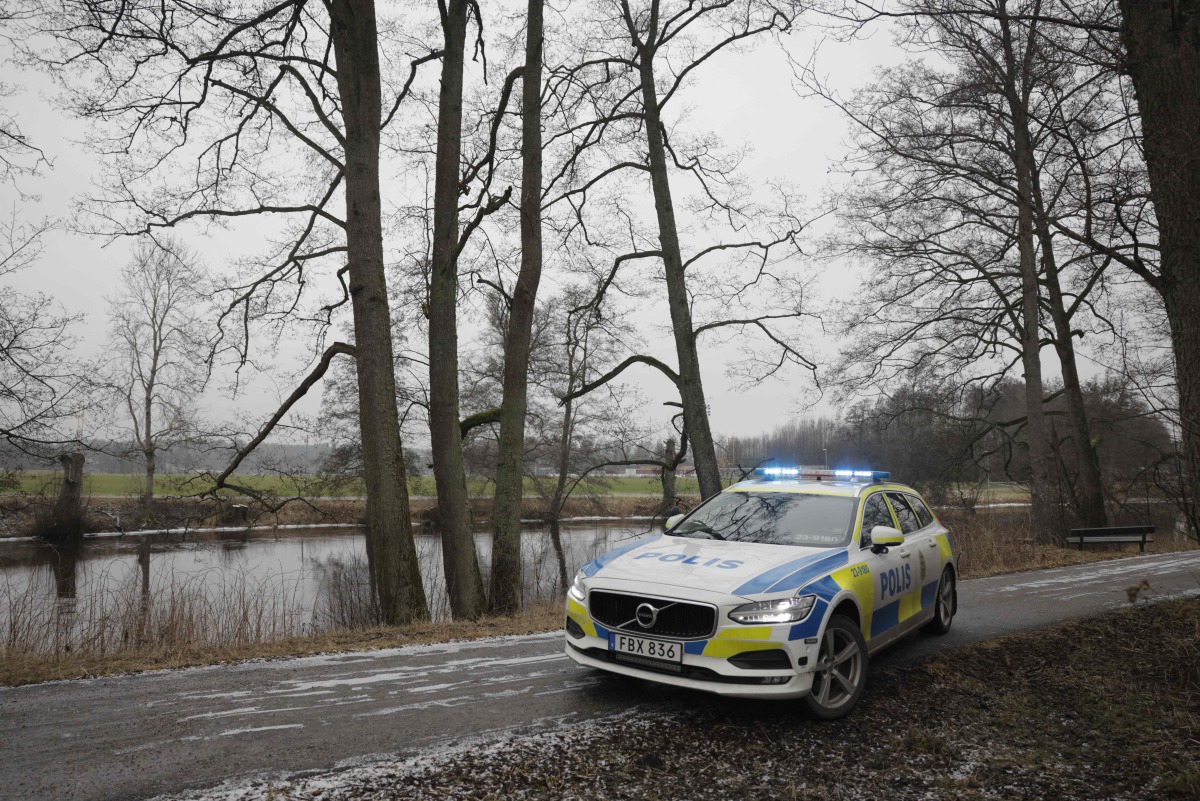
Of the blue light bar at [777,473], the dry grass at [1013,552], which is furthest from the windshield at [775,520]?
the dry grass at [1013,552]

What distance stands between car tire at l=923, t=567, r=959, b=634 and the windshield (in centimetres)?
207

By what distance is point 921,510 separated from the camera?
7.75m

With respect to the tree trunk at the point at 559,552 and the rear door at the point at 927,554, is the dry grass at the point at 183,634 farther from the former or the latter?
the tree trunk at the point at 559,552

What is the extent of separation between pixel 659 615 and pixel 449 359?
8151 millimetres

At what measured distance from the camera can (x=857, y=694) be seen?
5266mm

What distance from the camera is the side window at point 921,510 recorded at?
7566 millimetres

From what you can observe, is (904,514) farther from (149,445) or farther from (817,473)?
(149,445)

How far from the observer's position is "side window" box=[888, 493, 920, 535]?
7049 mm

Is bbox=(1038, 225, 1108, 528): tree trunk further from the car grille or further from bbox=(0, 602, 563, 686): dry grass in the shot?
the car grille

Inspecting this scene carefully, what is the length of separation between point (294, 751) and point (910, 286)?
20.0 meters

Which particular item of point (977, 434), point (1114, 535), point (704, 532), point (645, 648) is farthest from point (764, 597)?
point (977, 434)

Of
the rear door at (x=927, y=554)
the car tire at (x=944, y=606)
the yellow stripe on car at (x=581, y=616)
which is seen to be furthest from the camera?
the car tire at (x=944, y=606)

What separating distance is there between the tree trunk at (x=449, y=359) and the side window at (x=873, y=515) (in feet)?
23.1

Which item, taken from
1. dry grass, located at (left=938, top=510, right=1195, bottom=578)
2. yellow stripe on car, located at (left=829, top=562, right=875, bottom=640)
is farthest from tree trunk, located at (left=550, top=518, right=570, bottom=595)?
yellow stripe on car, located at (left=829, top=562, right=875, bottom=640)
